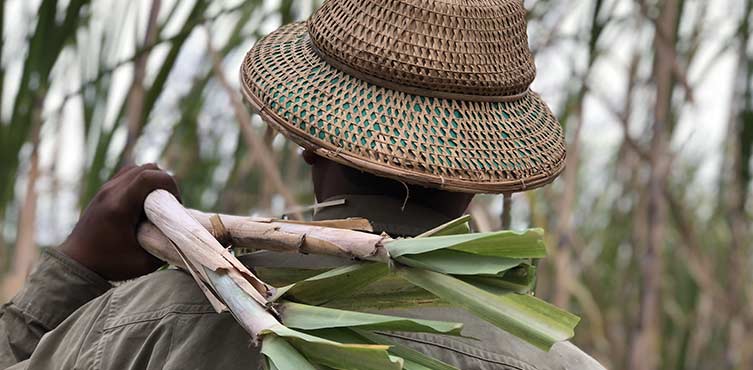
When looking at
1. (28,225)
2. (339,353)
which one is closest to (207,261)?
(339,353)

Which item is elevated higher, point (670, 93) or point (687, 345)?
point (670, 93)

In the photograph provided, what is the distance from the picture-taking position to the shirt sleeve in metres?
1.50

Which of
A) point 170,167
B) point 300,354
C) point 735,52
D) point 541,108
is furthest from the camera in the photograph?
point 170,167

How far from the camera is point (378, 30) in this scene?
4.58ft

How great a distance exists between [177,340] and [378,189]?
0.32 meters

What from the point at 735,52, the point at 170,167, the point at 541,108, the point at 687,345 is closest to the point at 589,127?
the point at 687,345

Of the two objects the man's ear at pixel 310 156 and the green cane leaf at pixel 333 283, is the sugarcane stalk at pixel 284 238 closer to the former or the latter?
the green cane leaf at pixel 333 283

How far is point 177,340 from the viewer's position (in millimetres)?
1282

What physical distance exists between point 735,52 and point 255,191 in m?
1.95

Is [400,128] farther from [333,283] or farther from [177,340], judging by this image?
[177,340]


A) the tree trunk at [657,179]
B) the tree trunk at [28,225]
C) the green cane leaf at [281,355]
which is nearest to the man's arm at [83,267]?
the green cane leaf at [281,355]

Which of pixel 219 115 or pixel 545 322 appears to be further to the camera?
pixel 219 115

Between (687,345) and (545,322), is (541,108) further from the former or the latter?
(687,345)

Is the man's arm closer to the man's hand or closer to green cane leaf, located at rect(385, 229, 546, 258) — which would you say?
the man's hand
